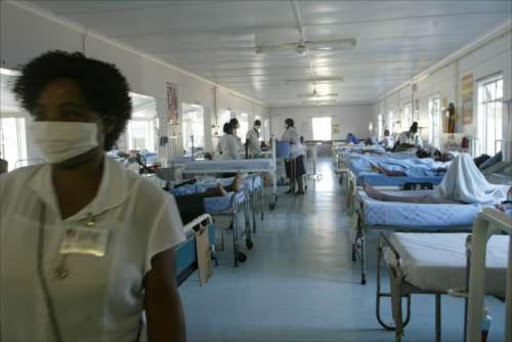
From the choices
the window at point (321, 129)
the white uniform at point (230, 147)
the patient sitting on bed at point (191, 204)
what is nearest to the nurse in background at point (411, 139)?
the white uniform at point (230, 147)

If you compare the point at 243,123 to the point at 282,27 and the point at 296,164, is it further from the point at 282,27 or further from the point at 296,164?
the point at 282,27

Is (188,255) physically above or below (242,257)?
above

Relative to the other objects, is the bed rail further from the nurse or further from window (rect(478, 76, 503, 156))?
window (rect(478, 76, 503, 156))

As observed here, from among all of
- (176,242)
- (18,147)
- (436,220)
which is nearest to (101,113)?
(176,242)

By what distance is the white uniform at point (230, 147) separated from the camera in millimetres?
7672

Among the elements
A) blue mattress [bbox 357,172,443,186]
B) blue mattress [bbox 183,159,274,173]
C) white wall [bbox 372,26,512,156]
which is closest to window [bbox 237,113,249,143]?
white wall [bbox 372,26,512,156]

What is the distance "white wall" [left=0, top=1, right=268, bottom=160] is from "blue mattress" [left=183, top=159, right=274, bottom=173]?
1484 millimetres

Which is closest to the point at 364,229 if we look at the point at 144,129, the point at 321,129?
the point at 144,129

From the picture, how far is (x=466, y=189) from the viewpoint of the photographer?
4094mm

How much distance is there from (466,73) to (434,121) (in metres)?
2.63

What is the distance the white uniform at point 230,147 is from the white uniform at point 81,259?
21.7ft

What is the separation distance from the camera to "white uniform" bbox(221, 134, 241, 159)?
7.67 m

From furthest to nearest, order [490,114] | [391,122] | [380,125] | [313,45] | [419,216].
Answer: [380,125], [391,122], [490,114], [313,45], [419,216]

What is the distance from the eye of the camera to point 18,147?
30.0ft
